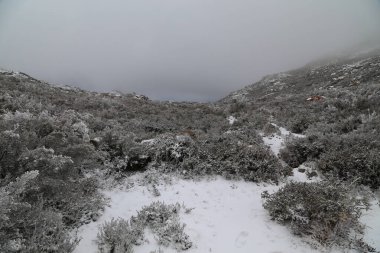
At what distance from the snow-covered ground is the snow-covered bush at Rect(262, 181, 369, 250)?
184 mm

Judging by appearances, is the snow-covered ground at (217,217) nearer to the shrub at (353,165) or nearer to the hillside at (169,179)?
the hillside at (169,179)

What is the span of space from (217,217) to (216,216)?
0.04 m

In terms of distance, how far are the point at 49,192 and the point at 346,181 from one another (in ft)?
19.6

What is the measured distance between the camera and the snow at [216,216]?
16.3 feet

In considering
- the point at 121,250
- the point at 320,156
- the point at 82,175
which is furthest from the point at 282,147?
the point at 121,250

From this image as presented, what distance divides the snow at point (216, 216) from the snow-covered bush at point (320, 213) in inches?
8.6

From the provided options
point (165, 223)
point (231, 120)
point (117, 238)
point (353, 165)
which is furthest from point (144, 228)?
point (231, 120)

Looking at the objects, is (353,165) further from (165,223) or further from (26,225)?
(26,225)

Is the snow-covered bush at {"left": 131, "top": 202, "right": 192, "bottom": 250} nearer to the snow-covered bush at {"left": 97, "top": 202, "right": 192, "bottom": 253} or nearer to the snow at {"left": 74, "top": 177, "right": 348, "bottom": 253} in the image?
the snow-covered bush at {"left": 97, "top": 202, "right": 192, "bottom": 253}

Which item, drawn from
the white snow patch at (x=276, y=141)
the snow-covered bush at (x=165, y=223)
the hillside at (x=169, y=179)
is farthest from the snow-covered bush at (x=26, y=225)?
the white snow patch at (x=276, y=141)

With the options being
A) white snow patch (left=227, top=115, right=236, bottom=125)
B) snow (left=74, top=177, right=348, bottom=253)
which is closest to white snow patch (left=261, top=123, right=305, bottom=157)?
snow (left=74, top=177, right=348, bottom=253)

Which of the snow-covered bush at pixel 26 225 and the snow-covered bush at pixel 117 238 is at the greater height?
the snow-covered bush at pixel 26 225

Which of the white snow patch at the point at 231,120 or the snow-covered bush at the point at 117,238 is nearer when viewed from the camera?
the snow-covered bush at the point at 117,238

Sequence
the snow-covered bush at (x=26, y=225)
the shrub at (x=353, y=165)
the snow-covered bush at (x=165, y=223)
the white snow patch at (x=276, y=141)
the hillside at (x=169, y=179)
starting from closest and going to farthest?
the snow-covered bush at (x=26, y=225) → the hillside at (x=169, y=179) → the snow-covered bush at (x=165, y=223) → the shrub at (x=353, y=165) → the white snow patch at (x=276, y=141)
